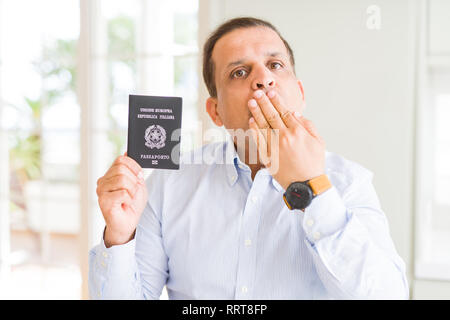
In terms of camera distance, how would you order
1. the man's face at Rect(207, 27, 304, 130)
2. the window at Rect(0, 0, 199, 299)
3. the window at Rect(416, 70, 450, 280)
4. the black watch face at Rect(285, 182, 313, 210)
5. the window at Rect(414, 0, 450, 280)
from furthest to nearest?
the window at Rect(0, 0, 199, 299) < the window at Rect(416, 70, 450, 280) < the window at Rect(414, 0, 450, 280) < the man's face at Rect(207, 27, 304, 130) < the black watch face at Rect(285, 182, 313, 210)

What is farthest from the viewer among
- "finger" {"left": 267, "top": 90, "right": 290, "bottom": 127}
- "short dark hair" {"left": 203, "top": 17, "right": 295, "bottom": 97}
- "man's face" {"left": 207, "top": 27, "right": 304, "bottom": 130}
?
"short dark hair" {"left": 203, "top": 17, "right": 295, "bottom": 97}

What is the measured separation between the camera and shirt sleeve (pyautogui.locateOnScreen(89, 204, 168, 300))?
96 centimetres

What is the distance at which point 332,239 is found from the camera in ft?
2.77

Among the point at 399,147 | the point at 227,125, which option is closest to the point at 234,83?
the point at 227,125

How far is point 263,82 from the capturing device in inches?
39.9

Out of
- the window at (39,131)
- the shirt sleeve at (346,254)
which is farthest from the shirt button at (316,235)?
the window at (39,131)

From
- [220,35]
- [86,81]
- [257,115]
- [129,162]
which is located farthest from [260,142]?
[86,81]

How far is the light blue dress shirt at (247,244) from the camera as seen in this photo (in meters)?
0.85

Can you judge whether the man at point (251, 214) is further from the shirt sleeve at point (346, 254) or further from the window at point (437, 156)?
the window at point (437, 156)

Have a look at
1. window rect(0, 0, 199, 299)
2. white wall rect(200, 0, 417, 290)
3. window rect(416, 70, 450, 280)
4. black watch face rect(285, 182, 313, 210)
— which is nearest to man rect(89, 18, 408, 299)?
black watch face rect(285, 182, 313, 210)

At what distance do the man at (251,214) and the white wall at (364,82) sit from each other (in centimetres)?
60

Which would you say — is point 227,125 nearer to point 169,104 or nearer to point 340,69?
point 169,104

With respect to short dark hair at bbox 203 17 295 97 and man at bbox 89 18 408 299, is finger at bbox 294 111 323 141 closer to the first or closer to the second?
man at bbox 89 18 408 299

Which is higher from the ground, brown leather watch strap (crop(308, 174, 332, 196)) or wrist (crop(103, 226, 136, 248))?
brown leather watch strap (crop(308, 174, 332, 196))
